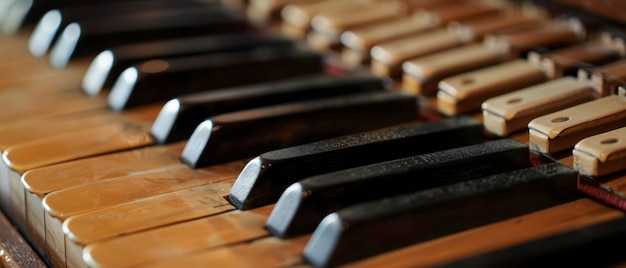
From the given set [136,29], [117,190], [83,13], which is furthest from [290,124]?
[83,13]

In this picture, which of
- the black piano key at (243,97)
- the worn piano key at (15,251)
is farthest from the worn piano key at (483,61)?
the worn piano key at (15,251)

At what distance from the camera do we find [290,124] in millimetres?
1771

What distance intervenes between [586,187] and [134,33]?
1.34 m

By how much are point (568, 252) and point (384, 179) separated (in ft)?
1.06

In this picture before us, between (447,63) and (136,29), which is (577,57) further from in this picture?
(136,29)

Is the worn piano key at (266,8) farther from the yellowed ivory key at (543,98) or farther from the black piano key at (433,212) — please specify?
the black piano key at (433,212)

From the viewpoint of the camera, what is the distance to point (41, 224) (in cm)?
159

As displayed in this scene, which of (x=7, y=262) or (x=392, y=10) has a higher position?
(x=392, y=10)

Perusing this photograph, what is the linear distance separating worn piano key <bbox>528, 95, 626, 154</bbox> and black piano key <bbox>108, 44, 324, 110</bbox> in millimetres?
737

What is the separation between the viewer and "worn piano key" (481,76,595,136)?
167cm

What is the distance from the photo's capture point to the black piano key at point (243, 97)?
1.82 meters

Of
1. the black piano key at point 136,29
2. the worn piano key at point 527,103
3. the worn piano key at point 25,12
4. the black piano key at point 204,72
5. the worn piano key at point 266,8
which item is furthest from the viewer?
the worn piano key at point 25,12

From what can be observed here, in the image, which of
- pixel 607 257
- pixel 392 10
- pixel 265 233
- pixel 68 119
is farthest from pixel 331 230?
pixel 392 10

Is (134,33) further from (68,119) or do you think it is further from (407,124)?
(407,124)
